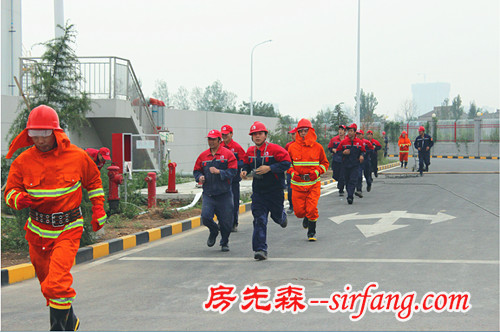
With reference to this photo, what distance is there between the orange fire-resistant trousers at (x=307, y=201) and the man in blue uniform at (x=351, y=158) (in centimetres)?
533

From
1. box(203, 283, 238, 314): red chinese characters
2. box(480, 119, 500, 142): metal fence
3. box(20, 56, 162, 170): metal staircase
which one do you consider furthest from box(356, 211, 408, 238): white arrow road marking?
box(480, 119, 500, 142): metal fence

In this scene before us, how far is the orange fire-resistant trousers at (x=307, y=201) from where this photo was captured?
1042cm

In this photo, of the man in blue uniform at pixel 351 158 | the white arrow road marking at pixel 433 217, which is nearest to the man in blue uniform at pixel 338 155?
the man in blue uniform at pixel 351 158

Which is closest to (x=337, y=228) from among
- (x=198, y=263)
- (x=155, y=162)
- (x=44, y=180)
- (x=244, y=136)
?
(x=198, y=263)

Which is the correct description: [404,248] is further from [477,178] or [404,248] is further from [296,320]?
[477,178]

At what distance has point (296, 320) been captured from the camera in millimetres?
5703

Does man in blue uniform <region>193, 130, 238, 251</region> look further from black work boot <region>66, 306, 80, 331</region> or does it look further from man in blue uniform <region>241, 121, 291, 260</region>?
black work boot <region>66, 306, 80, 331</region>

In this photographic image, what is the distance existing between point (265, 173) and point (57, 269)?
4.52 metres

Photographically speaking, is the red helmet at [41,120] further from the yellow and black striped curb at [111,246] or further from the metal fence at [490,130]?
the metal fence at [490,130]

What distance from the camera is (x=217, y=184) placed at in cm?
970

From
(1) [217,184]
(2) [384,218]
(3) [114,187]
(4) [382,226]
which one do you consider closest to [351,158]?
(2) [384,218]

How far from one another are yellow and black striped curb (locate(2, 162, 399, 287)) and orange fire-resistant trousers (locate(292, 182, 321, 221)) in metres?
2.70

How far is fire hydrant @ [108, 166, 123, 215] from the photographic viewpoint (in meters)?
11.9

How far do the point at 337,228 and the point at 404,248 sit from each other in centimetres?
252
